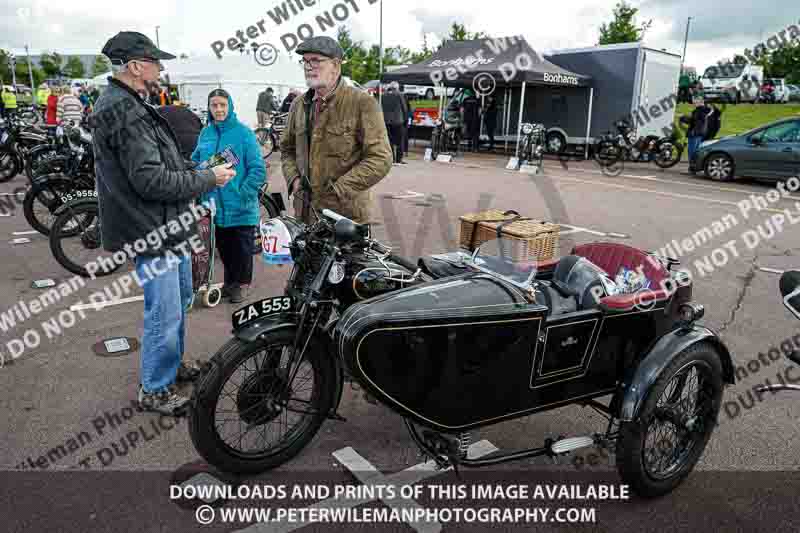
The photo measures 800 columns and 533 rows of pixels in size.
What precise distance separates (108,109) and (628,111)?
53.1 ft

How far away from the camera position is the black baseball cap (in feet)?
9.62

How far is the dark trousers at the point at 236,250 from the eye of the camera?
512 centimetres

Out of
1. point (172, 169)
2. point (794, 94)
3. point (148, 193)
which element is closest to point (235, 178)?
point (172, 169)

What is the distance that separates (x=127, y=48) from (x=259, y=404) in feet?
5.80

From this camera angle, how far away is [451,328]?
2.34m

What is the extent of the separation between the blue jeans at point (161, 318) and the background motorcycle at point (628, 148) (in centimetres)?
1420

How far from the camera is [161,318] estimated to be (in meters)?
3.24

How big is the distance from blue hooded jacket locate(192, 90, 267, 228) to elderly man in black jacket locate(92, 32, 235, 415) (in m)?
1.49

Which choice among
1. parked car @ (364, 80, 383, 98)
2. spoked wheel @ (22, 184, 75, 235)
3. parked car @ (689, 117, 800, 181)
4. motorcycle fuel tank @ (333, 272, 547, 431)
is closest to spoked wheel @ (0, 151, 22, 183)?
spoked wheel @ (22, 184, 75, 235)

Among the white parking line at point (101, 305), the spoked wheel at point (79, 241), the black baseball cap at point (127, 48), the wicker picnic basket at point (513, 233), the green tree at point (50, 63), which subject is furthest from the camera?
the green tree at point (50, 63)

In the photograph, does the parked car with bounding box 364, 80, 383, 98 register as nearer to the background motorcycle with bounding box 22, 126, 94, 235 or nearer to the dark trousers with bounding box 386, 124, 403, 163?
the dark trousers with bounding box 386, 124, 403, 163

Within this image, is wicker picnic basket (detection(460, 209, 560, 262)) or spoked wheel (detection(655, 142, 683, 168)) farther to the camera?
spoked wheel (detection(655, 142, 683, 168))

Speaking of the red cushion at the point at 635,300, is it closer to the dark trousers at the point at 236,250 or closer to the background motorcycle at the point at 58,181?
the dark trousers at the point at 236,250

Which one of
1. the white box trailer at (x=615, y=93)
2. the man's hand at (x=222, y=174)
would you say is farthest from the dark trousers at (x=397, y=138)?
the man's hand at (x=222, y=174)
